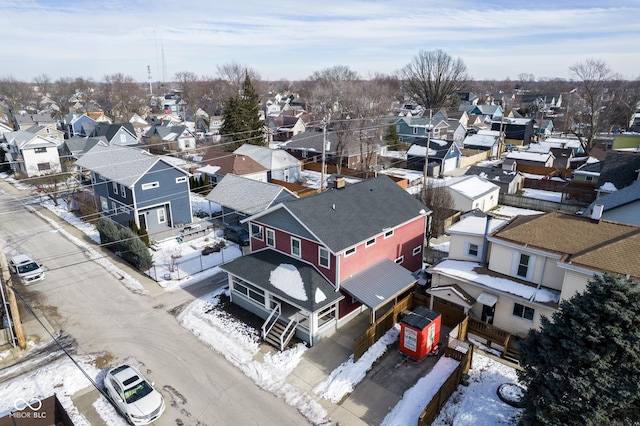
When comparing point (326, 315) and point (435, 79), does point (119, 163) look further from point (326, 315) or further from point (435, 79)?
point (435, 79)

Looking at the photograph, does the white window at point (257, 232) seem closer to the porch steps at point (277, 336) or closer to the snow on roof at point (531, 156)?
the porch steps at point (277, 336)

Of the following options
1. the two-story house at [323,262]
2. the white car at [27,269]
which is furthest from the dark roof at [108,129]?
the two-story house at [323,262]

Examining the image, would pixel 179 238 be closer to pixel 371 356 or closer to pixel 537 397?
pixel 371 356

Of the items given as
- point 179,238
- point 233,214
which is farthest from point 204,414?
point 233,214

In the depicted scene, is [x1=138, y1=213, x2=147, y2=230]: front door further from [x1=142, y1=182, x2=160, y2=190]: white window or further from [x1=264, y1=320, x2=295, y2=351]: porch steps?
[x1=264, y1=320, x2=295, y2=351]: porch steps

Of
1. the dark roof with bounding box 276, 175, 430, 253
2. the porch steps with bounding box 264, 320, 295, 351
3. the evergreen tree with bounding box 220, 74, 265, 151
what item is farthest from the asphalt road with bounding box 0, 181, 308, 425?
the evergreen tree with bounding box 220, 74, 265, 151

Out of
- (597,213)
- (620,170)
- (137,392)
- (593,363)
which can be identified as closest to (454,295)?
(597,213)
